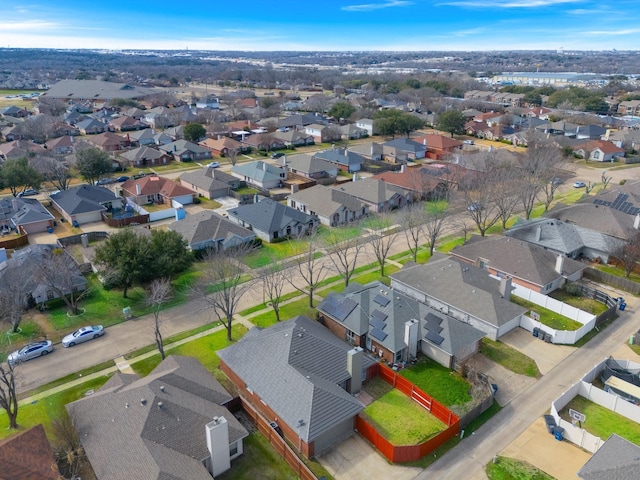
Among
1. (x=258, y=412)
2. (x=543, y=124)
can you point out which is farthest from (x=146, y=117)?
(x=258, y=412)

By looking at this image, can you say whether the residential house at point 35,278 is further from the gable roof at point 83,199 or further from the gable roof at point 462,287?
the gable roof at point 462,287

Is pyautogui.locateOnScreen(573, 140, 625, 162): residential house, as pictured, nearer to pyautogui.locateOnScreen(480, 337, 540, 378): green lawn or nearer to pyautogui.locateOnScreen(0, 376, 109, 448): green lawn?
pyautogui.locateOnScreen(480, 337, 540, 378): green lawn

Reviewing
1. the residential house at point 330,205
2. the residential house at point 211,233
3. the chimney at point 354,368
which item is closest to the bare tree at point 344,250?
the residential house at point 330,205

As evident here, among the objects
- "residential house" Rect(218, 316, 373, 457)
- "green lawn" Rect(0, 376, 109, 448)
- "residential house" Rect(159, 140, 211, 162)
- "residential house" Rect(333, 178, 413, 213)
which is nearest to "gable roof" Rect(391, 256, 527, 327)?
"residential house" Rect(218, 316, 373, 457)

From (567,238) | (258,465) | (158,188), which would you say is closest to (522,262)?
(567,238)

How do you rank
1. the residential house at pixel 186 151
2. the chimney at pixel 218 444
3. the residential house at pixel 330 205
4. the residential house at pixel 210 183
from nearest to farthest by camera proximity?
the chimney at pixel 218 444, the residential house at pixel 330 205, the residential house at pixel 210 183, the residential house at pixel 186 151

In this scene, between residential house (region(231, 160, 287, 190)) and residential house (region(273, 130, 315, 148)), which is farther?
residential house (region(273, 130, 315, 148))
